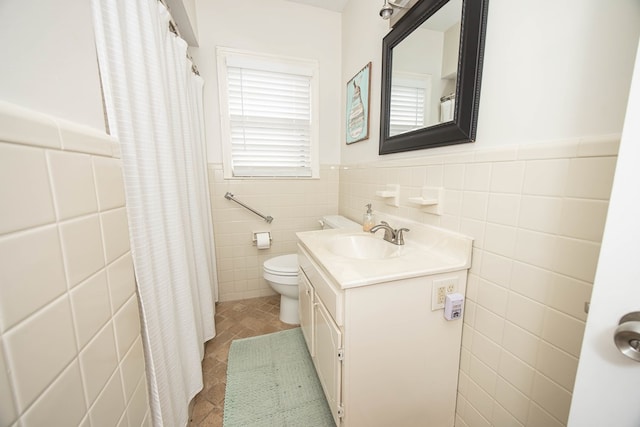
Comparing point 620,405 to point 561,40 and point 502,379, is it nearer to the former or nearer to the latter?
point 502,379

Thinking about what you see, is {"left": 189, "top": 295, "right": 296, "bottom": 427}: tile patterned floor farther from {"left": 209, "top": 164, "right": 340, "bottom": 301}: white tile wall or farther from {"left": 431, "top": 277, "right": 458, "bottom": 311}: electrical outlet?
{"left": 431, "top": 277, "right": 458, "bottom": 311}: electrical outlet

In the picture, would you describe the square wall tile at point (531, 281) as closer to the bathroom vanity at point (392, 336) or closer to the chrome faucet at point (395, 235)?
the bathroom vanity at point (392, 336)

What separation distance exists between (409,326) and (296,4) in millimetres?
2584

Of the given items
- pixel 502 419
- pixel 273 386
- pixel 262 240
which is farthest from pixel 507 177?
pixel 262 240

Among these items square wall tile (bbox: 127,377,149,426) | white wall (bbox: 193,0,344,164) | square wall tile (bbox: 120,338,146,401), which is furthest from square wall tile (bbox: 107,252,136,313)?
white wall (bbox: 193,0,344,164)

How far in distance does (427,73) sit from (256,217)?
1710mm

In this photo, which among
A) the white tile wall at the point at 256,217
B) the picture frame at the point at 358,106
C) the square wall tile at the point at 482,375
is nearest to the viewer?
the square wall tile at the point at 482,375

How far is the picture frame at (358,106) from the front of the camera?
172cm

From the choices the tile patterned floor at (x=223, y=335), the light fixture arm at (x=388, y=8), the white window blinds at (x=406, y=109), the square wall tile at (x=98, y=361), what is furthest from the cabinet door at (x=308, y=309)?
the light fixture arm at (x=388, y=8)

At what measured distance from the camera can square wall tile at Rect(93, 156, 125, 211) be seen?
1.58ft

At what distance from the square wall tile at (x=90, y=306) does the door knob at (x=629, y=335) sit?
959mm

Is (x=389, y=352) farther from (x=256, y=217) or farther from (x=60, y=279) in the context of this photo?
(x=256, y=217)

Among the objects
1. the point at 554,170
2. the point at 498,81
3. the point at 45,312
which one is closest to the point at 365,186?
the point at 498,81

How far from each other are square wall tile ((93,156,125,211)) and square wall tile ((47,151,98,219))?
0.8 inches
